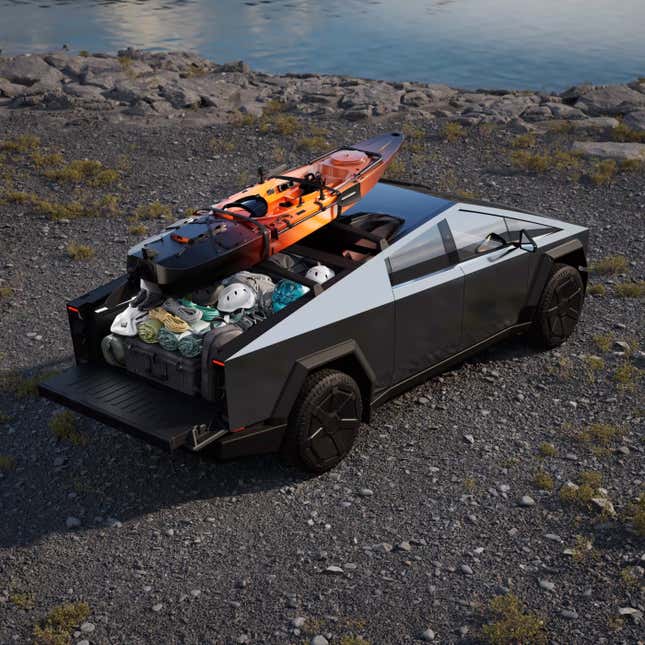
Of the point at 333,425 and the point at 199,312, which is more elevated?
the point at 199,312

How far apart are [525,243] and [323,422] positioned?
2.41m

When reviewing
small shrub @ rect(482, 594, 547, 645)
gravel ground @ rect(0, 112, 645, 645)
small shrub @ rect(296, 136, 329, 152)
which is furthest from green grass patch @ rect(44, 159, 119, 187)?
small shrub @ rect(482, 594, 547, 645)

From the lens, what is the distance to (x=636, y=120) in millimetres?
15891

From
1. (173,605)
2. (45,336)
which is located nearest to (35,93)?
(45,336)

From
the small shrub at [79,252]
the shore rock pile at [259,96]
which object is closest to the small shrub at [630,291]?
the small shrub at [79,252]

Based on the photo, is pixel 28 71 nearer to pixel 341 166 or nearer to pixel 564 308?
pixel 341 166

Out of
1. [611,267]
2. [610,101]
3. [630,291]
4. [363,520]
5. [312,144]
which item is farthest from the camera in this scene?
[610,101]

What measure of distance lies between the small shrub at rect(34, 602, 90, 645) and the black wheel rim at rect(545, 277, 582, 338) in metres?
4.77

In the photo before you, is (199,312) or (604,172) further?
(604,172)

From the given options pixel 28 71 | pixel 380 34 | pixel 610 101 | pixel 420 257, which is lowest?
pixel 380 34

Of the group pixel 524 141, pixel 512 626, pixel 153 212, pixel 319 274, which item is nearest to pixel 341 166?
pixel 319 274

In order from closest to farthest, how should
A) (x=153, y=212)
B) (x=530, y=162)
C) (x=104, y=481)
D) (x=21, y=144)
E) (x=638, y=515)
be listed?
(x=638, y=515) → (x=104, y=481) → (x=153, y=212) → (x=530, y=162) → (x=21, y=144)

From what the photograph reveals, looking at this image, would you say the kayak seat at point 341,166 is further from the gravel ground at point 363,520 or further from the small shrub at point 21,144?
the small shrub at point 21,144

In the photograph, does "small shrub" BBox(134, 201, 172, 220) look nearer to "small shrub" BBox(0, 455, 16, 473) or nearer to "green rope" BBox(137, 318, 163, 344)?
"small shrub" BBox(0, 455, 16, 473)
